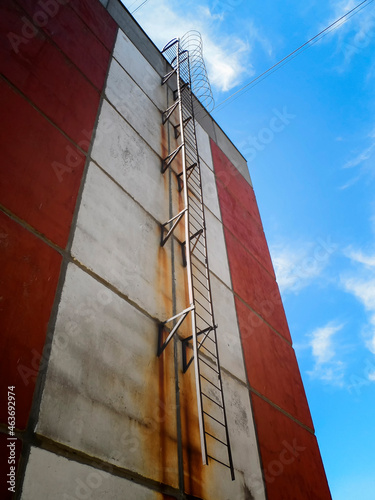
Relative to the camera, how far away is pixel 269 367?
7.43m

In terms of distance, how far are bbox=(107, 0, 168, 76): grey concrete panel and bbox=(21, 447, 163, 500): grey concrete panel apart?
940cm

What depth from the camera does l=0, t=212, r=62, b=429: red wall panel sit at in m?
3.29

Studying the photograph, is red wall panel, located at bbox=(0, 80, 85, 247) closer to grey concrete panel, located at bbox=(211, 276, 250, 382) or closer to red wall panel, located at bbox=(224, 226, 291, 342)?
grey concrete panel, located at bbox=(211, 276, 250, 382)

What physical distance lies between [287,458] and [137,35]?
1028 cm

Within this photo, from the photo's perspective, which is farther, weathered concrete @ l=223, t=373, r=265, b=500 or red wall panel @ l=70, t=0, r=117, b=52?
red wall panel @ l=70, t=0, r=117, b=52

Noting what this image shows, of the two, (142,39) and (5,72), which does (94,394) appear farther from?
(142,39)

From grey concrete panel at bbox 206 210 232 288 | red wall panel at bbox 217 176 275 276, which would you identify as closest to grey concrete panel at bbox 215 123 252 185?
red wall panel at bbox 217 176 275 276

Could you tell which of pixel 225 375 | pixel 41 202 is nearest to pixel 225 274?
pixel 225 375

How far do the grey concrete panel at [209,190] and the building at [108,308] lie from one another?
0.17 meters

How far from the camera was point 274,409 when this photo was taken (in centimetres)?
681

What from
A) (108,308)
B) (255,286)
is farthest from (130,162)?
(255,286)

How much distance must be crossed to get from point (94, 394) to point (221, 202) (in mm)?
6687

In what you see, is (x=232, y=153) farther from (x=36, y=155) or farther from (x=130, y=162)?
(x=36, y=155)

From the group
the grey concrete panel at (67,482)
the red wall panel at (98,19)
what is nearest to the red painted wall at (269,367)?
the grey concrete panel at (67,482)
